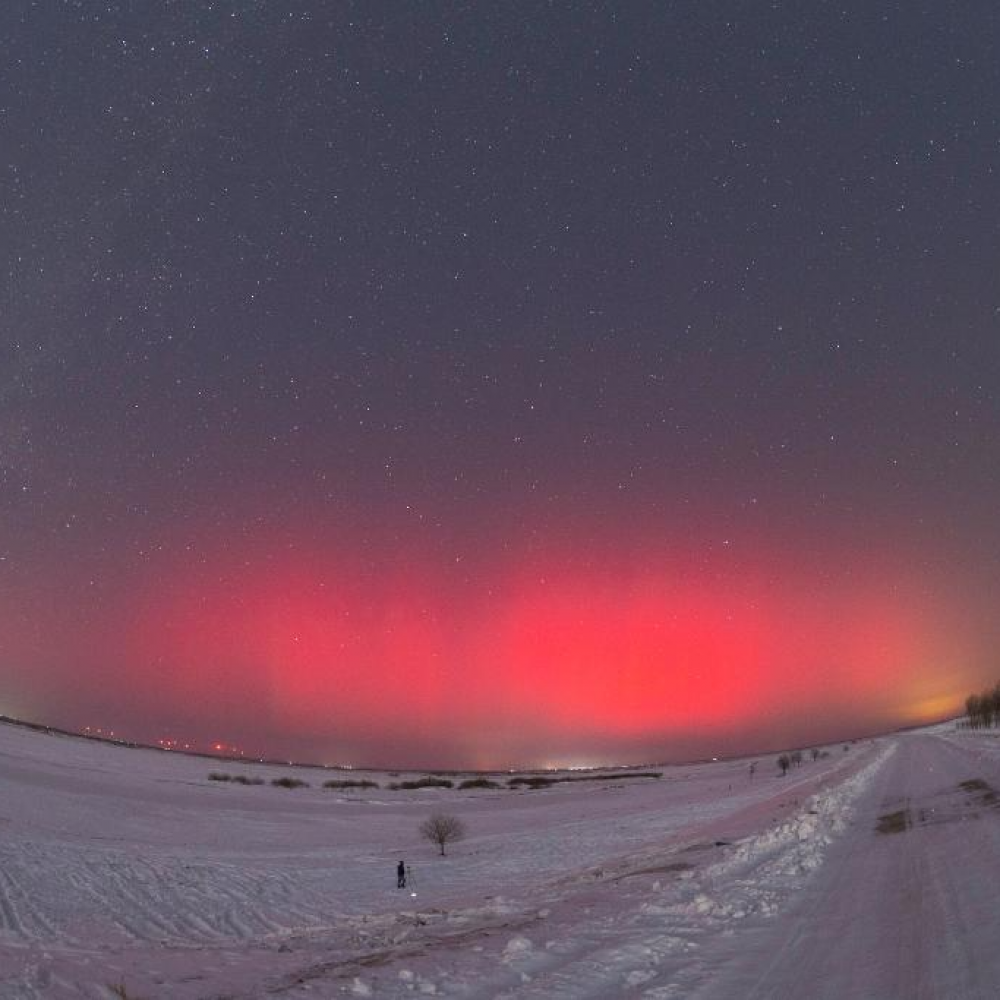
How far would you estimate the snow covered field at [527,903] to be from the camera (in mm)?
8672

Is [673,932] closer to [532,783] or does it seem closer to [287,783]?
[287,783]

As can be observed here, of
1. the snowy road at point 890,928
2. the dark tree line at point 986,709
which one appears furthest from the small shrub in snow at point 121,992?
the dark tree line at point 986,709

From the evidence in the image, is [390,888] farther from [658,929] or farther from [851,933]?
[851,933]

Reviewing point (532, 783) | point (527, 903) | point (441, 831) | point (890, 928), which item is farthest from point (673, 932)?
point (532, 783)

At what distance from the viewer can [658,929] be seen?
10.6 m

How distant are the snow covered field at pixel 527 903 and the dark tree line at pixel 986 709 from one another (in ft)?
411

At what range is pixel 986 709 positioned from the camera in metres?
145

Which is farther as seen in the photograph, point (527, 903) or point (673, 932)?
point (527, 903)

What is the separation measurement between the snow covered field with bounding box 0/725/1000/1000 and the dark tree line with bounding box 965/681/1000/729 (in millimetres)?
125134

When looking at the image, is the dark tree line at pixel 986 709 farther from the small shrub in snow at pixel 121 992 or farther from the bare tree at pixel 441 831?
the small shrub in snow at pixel 121 992

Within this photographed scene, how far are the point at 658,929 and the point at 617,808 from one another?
41340mm

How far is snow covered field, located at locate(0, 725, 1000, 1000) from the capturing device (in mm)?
8672

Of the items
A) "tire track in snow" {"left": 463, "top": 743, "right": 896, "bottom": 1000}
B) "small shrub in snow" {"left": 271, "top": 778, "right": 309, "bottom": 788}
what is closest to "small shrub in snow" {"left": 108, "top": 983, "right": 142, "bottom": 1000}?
"tire track in snow" {"left": 463, "top": 743, "right": 896, "bottom": 1000}

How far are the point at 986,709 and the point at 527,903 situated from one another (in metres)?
162
